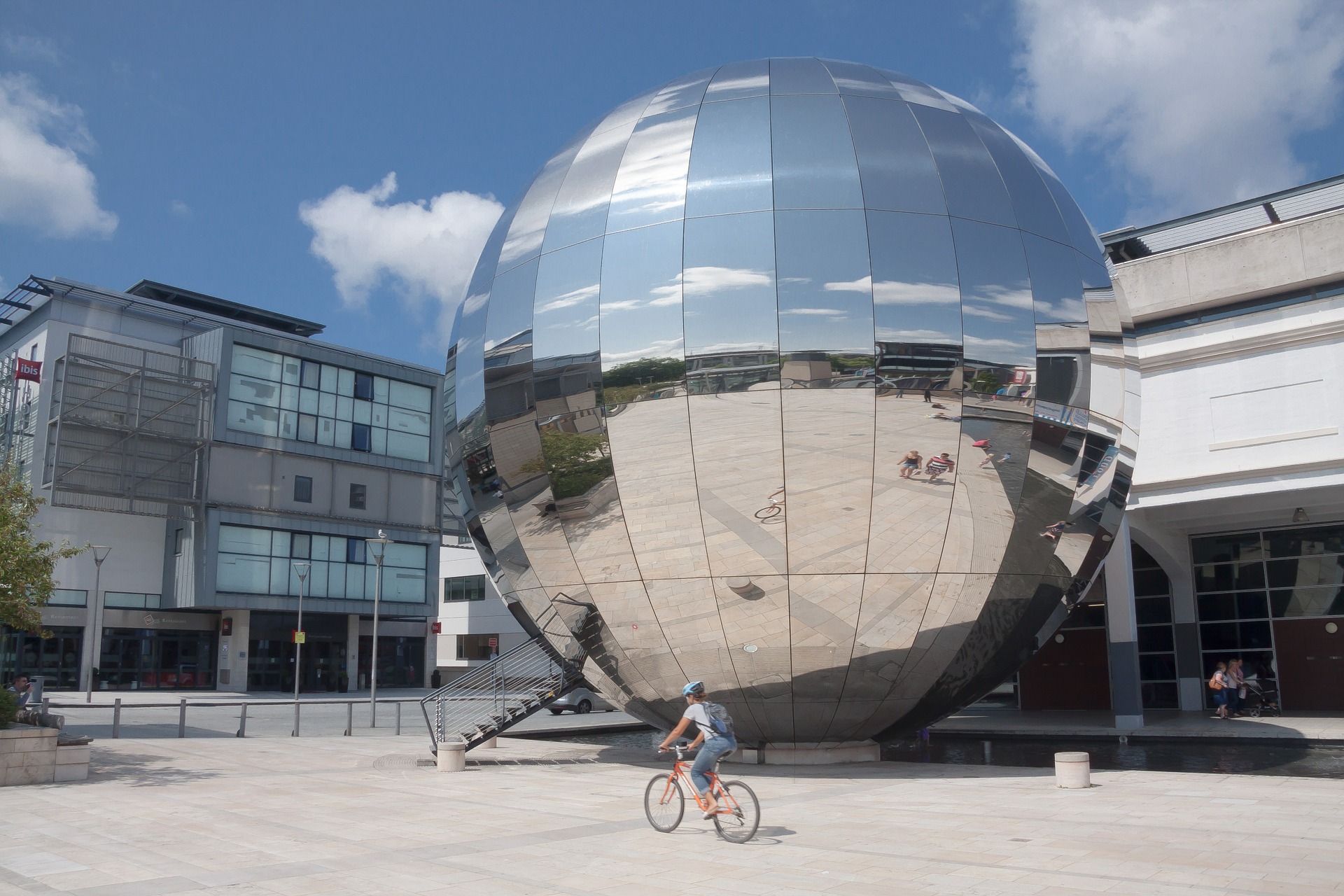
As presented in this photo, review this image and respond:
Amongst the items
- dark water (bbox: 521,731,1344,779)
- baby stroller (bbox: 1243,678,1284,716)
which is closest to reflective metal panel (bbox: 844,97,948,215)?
dark water (bbox: 521,731,1344,779)

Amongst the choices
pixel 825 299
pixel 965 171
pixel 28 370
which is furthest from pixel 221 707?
pixel 28 370

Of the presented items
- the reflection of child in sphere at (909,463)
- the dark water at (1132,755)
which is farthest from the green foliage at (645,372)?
the dark water at (1132,755)

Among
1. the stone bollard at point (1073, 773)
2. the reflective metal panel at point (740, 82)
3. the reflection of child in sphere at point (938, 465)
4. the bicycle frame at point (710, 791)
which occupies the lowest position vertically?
the stone bollard at point (1073, 773)

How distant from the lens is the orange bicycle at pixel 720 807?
32.0 ft

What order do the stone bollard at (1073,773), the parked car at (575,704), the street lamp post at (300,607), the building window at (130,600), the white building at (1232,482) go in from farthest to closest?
the building window at (130,600) → the street lamp post at (300,607) → the parked car at (575,704) → the white building at (1232,482) → the stone bollard at (1073,773)

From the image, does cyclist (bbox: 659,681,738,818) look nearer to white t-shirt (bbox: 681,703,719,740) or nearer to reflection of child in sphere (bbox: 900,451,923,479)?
white t-shirt (bbox: 681,703,719,740)

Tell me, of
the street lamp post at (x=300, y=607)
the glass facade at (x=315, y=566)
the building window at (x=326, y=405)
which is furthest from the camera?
the building window at (x=326, y=405)

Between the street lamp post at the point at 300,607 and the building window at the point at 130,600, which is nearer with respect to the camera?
the street lamp post at the point at 300,607

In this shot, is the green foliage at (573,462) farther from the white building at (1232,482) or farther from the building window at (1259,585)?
the building window at (1259,585)

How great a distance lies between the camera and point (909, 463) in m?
12.3

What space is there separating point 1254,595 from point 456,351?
25738 millimetres

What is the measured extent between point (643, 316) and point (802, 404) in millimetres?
2319

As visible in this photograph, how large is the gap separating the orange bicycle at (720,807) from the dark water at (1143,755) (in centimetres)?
766

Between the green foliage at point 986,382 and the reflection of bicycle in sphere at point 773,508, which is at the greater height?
the green foliage at point 986,382
